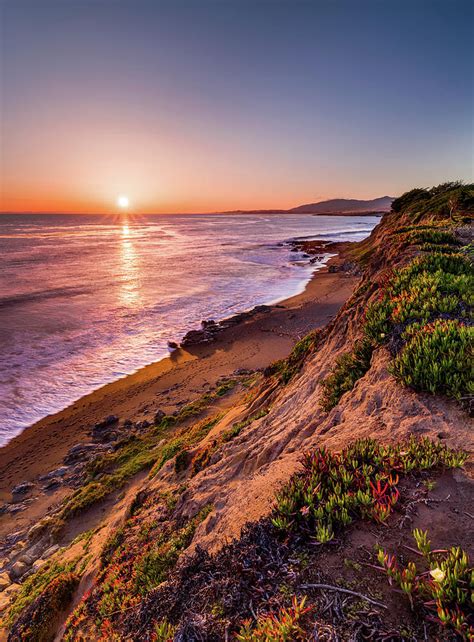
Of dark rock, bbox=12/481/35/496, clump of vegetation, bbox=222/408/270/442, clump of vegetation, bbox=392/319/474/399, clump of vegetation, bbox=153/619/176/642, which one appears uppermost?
clump of vegetation, bbox=392/319/474/399

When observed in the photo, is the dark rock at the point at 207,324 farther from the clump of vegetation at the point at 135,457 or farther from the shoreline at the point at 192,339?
the clump of vegetation at the point at 135,457

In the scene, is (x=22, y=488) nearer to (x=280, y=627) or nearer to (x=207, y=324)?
(x=280, y=627)

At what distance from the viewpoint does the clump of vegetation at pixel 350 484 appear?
2.96m

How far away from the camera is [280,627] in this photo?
223 cm

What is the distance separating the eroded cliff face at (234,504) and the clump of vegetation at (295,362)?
0.51 meters

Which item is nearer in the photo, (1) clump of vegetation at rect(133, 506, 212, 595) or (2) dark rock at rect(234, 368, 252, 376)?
(1) clump of vegetation at rect(133, 506, 212, 595)

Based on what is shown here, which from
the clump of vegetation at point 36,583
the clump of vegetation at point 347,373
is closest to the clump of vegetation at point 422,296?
the clump of vegetation at point 347,373

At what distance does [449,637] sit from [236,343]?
18174 mm

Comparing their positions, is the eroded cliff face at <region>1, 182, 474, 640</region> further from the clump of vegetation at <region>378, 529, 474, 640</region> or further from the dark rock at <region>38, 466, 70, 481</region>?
the dark rock at <region>38, 466, 70, 481</region>

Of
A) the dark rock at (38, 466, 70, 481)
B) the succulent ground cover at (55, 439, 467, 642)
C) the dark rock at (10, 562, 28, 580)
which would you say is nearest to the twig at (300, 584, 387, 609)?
the succulent ground cover at (55, 439, 467, 642)

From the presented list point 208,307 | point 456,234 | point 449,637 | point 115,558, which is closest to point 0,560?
point 115,558

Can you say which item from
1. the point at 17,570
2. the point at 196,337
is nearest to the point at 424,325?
the point at 17,570

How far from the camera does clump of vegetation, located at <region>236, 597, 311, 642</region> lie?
2.21 meters

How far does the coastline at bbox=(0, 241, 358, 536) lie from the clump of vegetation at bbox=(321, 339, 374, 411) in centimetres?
903
